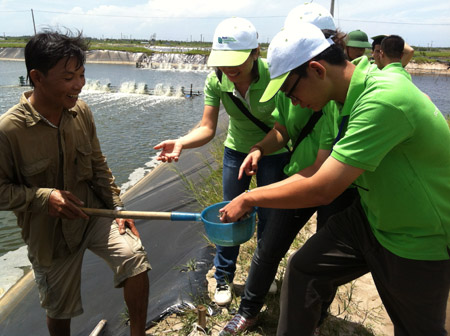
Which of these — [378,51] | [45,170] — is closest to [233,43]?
[45,170]

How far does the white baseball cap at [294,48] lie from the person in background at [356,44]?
2585 mm

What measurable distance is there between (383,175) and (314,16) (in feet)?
4.24

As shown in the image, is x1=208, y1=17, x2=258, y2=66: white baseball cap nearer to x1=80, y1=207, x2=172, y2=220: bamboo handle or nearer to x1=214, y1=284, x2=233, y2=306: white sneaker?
x1=80, y1=207, x2=172, y2=220: bamboo handle

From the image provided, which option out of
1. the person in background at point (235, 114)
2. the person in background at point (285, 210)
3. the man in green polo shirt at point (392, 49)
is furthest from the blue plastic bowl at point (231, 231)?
the man in green polo shirt at point (392, 49)

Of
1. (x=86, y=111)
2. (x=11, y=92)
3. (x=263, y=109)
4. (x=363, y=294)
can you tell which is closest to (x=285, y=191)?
(x=263, y=109)

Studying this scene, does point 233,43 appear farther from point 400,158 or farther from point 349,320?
point 349,320

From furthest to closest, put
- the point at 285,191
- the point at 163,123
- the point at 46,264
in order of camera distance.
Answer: the point at 163,123 → the point at 46,264 → the point at 285,191

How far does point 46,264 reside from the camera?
2.08 meters

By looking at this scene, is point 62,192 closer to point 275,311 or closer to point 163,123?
point 275,311

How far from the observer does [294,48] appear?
1349 millimetres

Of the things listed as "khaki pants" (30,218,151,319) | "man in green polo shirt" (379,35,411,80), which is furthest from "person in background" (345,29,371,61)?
"khaki pants" (30,218,151,319)

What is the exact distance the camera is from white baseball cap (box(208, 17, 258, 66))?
211cm

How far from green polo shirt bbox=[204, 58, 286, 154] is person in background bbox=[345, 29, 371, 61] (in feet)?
5.64

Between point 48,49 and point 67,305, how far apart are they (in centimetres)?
151
